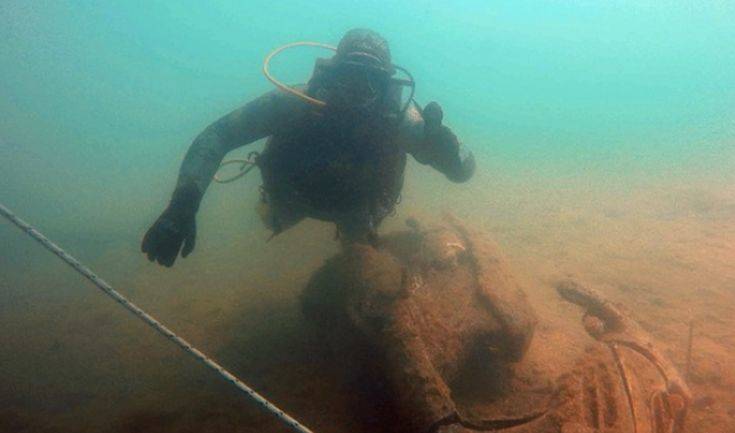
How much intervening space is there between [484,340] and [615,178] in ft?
60.7

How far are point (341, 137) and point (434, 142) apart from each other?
920 millimetres

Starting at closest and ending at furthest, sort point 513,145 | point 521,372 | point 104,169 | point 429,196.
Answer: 1. point 521,372
2. point 429,196
3. point 104,169
4. point 513,145

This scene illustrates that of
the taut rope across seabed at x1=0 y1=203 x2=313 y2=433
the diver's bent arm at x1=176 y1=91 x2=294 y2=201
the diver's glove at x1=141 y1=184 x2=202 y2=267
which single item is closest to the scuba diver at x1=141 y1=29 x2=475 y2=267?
the diver's bent arm at x1=176 y1=91 x2=294 y2=201

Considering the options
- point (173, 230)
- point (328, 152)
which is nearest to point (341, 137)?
point (328, 152)

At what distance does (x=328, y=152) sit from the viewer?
3.75 metres

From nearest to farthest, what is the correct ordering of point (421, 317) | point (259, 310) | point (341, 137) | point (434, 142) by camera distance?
1. point (421, 317)
2. point (341, 137)
3. point (434, 142)
4. point (259, 310)

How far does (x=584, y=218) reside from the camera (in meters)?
10.9

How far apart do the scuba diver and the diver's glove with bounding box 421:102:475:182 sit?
0.03 feet

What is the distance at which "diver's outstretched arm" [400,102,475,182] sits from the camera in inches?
148

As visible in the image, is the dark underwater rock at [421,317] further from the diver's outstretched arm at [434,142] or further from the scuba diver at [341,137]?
the diver's outstretched arm at [434,142]

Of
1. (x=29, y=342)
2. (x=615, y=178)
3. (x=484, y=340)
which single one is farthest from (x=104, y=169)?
(x=484, y=340)

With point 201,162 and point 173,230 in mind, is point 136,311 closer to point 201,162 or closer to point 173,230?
point 173,230

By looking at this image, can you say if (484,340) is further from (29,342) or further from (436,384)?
(29,342)

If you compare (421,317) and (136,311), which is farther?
(421,317)
